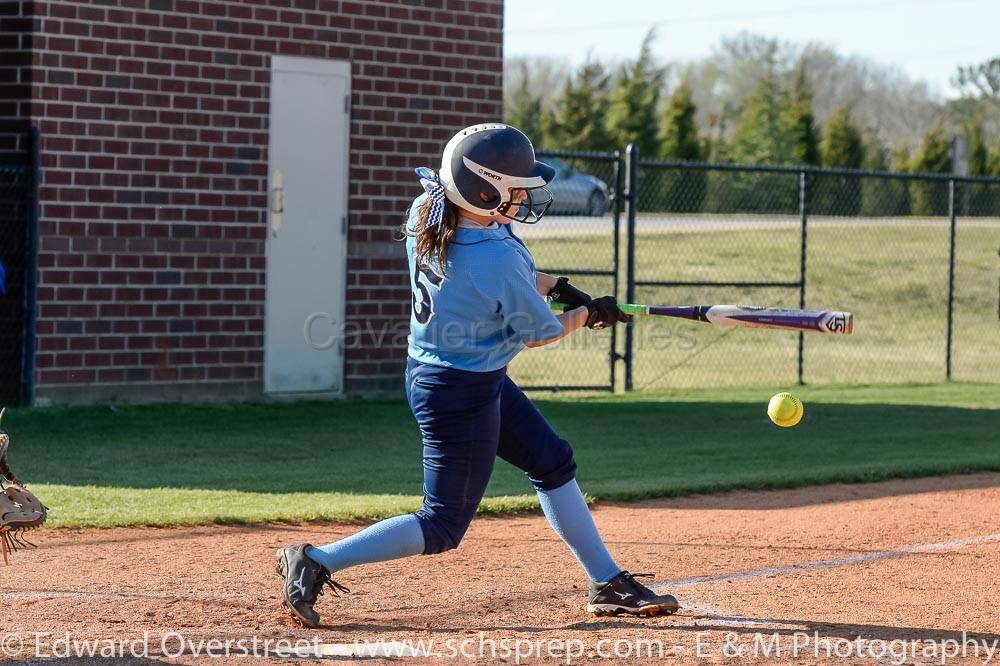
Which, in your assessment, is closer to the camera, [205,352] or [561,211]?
[205,352]

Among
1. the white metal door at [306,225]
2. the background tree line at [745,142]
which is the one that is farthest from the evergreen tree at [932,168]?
the white metal door at [306,225]

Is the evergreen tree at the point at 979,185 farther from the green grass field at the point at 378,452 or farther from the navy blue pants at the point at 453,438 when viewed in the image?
the navy blue pants at the point at 453,438

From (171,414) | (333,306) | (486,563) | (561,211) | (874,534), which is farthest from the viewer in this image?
(561,211)

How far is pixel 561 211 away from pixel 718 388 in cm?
1532

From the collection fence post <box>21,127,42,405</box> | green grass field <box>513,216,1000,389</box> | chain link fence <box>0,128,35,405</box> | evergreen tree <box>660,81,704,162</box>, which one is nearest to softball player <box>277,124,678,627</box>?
fence post <box>21,127,42,405</box>

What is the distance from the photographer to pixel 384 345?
1347cm

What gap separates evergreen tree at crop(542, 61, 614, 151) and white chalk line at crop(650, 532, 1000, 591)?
3612 cm

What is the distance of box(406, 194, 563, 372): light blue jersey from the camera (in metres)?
4.97

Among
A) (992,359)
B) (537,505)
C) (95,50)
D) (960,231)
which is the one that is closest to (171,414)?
(95,50)

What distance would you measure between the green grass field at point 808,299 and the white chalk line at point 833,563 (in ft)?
30.9

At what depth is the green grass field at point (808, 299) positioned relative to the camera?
1936 cm

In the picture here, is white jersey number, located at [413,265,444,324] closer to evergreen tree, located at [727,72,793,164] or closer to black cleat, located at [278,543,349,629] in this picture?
black cleat, located at [278,543,349,629]

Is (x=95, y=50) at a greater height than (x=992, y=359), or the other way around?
(x=95, y=50)

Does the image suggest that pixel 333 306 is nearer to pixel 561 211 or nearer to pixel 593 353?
pixel 593 353
